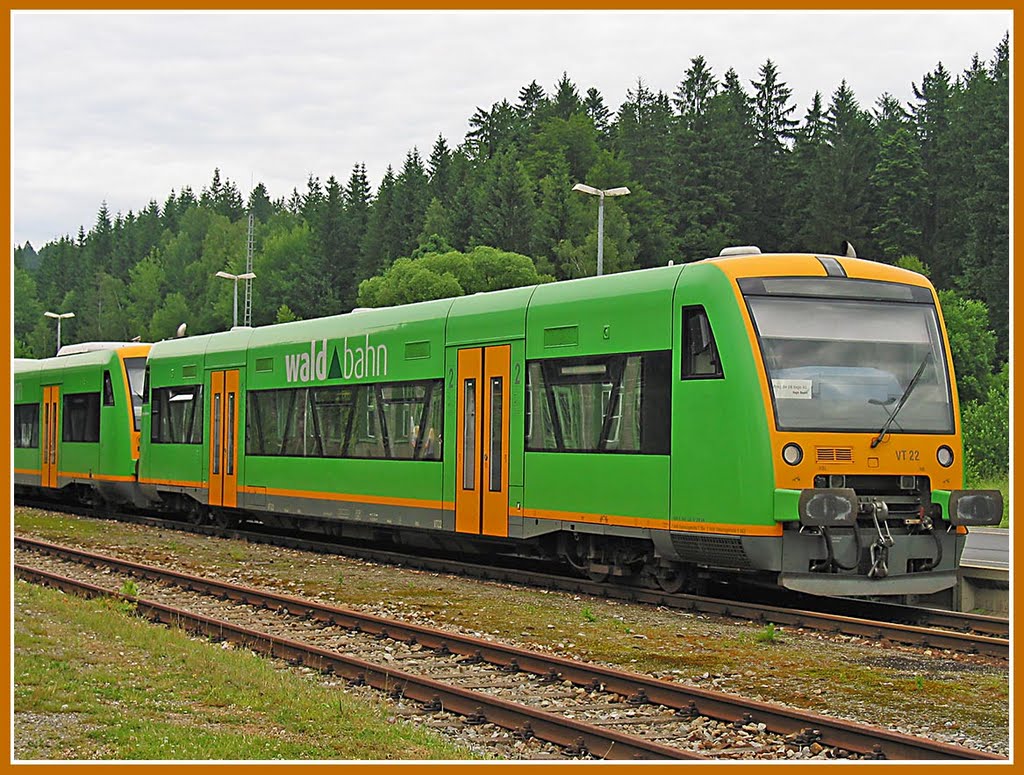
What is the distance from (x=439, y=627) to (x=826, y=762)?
556 centimetres

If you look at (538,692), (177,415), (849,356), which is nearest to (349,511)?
(177,415)

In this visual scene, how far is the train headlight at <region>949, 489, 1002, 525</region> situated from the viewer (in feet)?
41.7

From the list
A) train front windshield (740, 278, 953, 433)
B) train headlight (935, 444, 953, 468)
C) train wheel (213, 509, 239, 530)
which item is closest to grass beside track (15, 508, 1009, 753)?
train front windshield (740, 278, 953, 433)

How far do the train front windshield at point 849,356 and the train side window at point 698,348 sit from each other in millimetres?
489

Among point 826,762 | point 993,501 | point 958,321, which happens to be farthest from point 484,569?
Result: point 958,321

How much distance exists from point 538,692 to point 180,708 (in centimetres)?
238

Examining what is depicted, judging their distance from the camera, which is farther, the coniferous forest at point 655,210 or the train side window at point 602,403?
the coniferous forest at point 655,210

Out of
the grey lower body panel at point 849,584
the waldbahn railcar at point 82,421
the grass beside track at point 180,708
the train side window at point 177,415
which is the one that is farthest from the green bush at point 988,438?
the grass beside track at point 180,708

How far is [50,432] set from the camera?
30656 millimetres

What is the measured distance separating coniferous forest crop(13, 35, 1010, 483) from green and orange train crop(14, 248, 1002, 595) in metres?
15.1

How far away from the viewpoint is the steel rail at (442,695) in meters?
7.79

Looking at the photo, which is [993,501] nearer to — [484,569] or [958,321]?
[484,569]

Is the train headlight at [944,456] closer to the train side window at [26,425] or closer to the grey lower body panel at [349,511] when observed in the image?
the grey lower body panel at [349,511]

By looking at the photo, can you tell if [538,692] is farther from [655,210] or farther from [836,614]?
[655,210]
